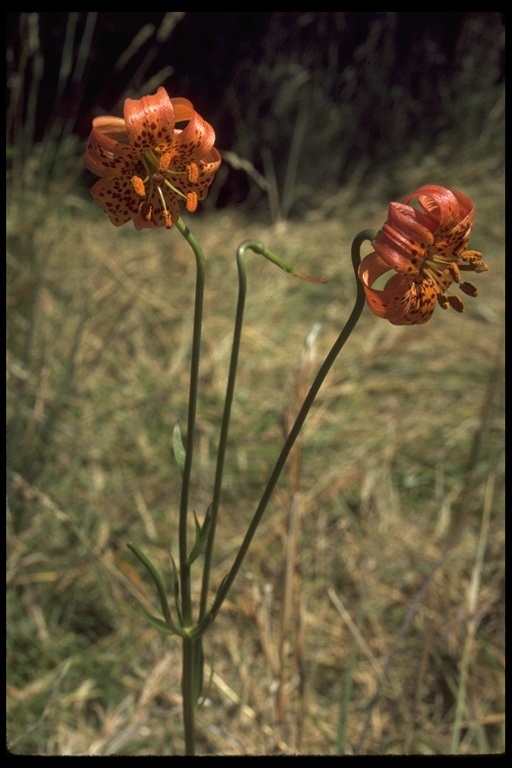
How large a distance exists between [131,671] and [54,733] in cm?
15

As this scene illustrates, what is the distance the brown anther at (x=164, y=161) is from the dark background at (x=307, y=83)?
2103 millimetres

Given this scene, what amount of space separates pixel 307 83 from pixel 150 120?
268cm

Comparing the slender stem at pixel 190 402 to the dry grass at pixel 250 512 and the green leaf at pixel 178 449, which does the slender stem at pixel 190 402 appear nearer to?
the green leaf at pixel 178 449

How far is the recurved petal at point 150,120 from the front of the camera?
569 millimetres

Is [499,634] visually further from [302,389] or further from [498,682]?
[302,389]

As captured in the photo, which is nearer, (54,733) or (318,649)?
(54,733)

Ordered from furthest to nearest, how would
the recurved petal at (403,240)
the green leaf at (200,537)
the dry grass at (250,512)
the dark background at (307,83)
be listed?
the dark background at (307,83), the dry grass at (250,512), the green leaf at (200,537), the recurved petal at (403,240)

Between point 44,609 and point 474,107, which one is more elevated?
point 474,107

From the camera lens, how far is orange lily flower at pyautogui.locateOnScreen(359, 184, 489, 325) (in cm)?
54

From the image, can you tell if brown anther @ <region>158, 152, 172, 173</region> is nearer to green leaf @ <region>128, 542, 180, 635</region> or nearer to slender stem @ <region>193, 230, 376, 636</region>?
slender stem @ <region>193, 230, 376, 636</region>

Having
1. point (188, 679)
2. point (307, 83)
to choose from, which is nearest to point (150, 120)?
point (188, 679)

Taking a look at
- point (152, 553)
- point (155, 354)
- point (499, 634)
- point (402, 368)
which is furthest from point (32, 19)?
point (499, 634)

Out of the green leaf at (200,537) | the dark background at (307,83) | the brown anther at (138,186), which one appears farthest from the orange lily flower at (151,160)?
the dark background at (307,83)

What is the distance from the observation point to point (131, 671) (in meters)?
1.31
